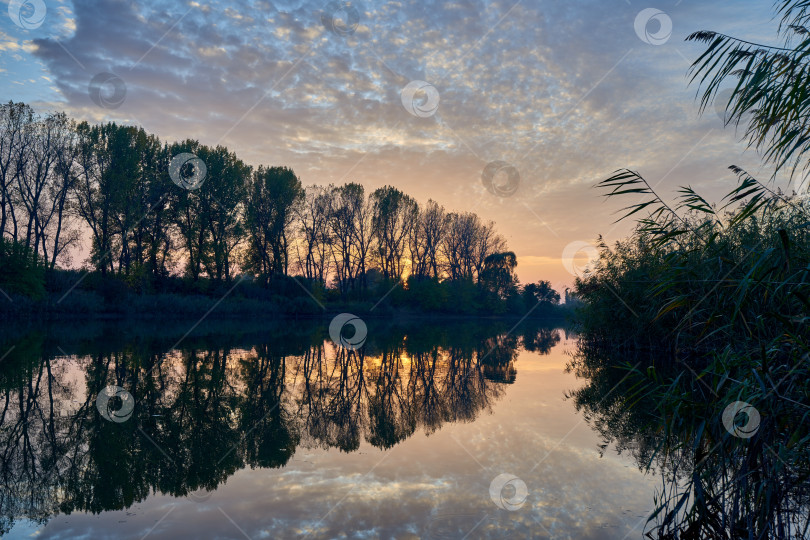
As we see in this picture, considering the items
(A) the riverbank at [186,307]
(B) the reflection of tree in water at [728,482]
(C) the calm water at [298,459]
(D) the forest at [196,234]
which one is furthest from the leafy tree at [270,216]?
(B) the reflection of tree in water at [728,482]

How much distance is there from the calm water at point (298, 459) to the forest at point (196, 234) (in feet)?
78.0

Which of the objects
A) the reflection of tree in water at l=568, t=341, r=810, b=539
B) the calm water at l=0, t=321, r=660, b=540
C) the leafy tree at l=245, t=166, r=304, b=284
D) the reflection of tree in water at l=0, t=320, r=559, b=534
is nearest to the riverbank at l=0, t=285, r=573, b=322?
the leafy tree at l=245, t=166, r=304, b=284

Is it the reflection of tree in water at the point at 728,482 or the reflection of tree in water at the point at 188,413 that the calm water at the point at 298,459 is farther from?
A: the reflection of tree in water at the point at 728,482

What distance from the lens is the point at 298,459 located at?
6.28 meters

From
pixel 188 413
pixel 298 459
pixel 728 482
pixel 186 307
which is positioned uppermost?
pixel 186 307

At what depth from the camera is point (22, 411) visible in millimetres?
7781

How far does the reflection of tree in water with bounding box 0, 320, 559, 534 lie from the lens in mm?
5242

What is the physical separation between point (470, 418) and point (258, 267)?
146ft

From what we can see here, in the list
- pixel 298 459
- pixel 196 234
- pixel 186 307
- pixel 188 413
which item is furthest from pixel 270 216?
pixel 298 459

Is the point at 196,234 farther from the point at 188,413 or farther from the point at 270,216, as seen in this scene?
the point at 188,413

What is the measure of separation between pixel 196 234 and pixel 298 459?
42.3 meters

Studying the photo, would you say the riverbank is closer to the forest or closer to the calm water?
the forest

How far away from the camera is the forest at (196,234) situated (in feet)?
107

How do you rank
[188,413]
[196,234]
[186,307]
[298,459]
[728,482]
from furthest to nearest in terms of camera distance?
1. [196,234]
2. [186,307]
3. [188,413]
4. [298,459]
5. [728,482]
